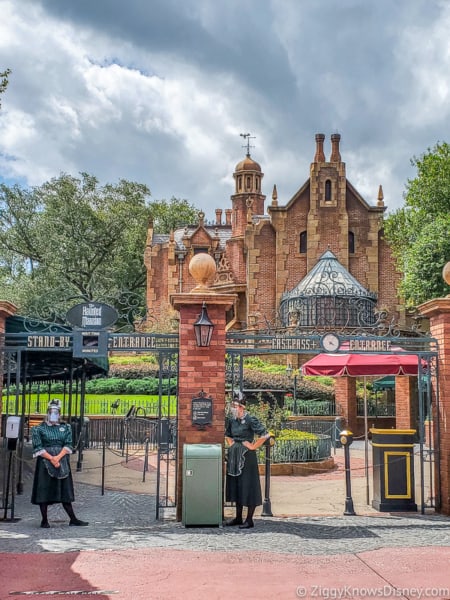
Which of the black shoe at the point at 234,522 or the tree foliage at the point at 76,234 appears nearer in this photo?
the black shoe at the point at 234,522

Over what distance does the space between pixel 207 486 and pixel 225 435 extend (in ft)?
2.73

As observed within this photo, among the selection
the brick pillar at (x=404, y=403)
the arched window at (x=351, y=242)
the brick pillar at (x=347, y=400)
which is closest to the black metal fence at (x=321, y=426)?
the brick pillar at (x=347, y=400)

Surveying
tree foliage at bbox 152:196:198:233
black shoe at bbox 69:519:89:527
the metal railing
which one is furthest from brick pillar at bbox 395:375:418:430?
tree foliage at bbox 152:196:198:233

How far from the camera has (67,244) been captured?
171 ft

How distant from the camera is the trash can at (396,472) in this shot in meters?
11.2

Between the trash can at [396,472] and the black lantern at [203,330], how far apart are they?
3126mm

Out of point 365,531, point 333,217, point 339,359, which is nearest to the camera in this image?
point 365,531

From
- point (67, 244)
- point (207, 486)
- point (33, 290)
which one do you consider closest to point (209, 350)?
point (207, 486)

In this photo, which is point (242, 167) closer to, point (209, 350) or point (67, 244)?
point (67, 244)

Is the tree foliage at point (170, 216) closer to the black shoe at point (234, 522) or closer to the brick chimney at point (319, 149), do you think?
the brick chimney at point (319, 149)

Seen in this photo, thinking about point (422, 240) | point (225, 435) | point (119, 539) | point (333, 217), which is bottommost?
point (119, 539)

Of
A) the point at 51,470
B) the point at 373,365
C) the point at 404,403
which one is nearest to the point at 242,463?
the point at 51,470

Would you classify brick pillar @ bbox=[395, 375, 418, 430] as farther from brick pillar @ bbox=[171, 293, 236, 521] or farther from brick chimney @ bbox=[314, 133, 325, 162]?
brick chimney @ bbox=[314, 133, 325, 162]

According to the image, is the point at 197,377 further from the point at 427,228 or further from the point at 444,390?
the point at 427,228
